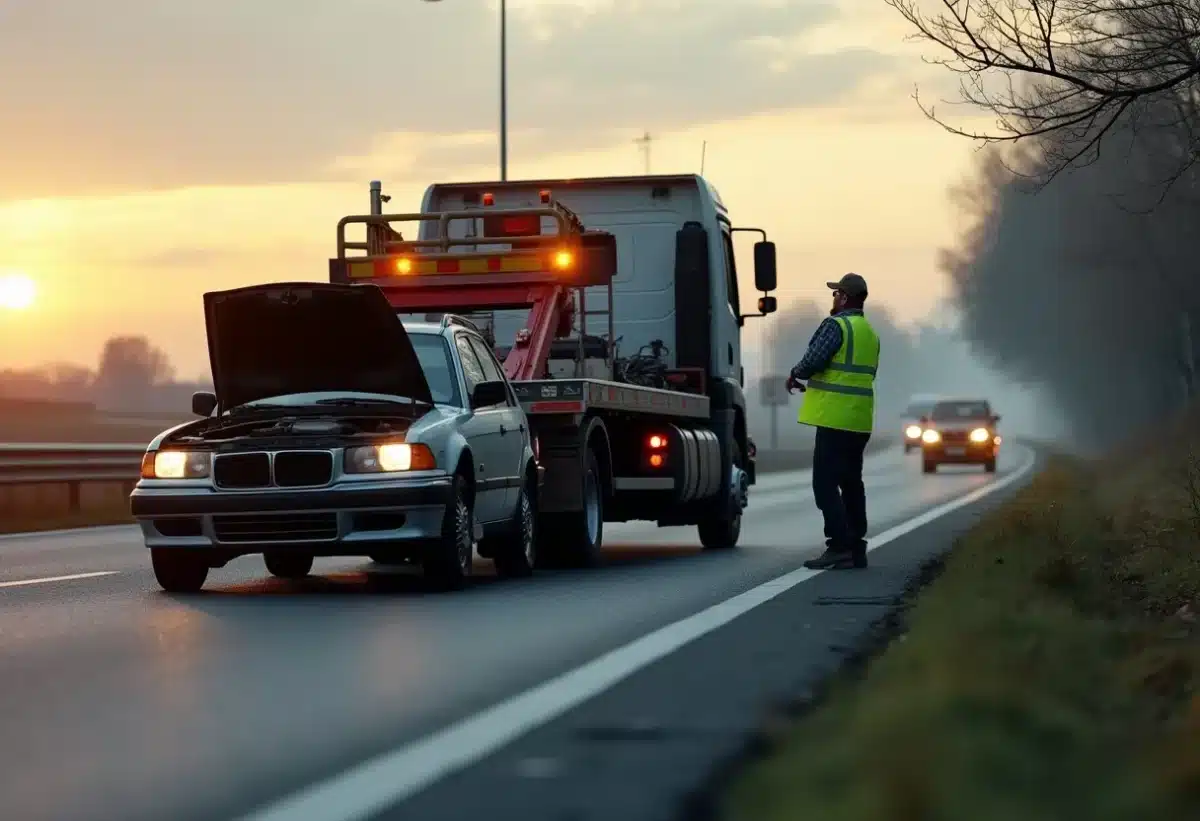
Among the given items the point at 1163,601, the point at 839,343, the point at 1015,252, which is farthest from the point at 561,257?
the point at 1015,252

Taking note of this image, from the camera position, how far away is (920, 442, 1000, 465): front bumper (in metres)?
52.2

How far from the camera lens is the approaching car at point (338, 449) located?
13.0 m

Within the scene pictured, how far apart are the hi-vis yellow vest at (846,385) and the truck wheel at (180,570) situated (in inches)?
165

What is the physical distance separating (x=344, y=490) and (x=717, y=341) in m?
7.06

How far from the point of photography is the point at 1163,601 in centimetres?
1187

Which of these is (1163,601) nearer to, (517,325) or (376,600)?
(376,600)

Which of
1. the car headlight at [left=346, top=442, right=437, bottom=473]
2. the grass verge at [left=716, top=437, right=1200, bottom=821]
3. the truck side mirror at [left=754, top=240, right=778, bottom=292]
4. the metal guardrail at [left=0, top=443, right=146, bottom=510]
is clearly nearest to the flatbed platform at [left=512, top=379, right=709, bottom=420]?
the car headlight at [left=346, top=442, right=437, bottom=473]

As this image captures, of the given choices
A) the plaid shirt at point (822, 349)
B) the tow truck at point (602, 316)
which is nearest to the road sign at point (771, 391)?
the tow truck at point (602, 316)

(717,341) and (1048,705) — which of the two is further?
(717,341)

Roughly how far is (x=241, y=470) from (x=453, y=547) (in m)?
1.30

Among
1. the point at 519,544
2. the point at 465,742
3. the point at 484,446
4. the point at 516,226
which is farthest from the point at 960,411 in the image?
the point at 465,742

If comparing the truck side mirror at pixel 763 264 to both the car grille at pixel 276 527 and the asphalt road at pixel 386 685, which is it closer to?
the asphalt road at pixel 386 685

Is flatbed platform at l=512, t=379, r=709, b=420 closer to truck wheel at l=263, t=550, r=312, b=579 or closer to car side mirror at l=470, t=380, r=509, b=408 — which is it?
car side mirror at l=470, t=380, r=509, b=408

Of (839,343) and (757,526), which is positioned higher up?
(839,343)
